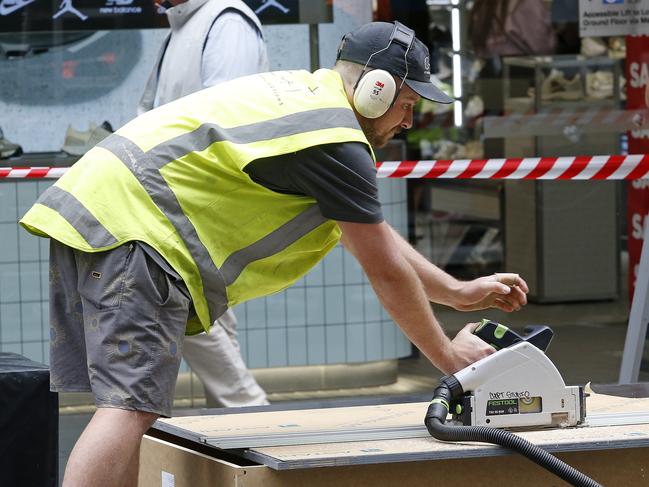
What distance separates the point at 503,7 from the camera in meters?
9.27

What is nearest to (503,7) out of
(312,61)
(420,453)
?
(312,61)

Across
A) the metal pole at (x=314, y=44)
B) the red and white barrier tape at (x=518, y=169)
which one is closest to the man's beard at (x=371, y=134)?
the red and white barrier tape at (x=518, y=169)

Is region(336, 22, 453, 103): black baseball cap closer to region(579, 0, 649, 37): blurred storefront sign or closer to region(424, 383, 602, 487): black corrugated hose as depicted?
region(424, 383, 602, 487): black corrugated hose

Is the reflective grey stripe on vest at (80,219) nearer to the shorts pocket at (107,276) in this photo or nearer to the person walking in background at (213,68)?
the shorts pocket at (107,276)

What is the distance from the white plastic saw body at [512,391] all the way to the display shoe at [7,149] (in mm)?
4210

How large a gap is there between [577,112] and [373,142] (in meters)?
5.81

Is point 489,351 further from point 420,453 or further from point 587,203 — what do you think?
point 587,203

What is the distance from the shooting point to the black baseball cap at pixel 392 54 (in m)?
3.61

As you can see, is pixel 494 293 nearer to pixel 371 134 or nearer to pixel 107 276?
pixel 371 134

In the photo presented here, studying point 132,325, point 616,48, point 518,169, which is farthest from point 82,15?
point 132,325

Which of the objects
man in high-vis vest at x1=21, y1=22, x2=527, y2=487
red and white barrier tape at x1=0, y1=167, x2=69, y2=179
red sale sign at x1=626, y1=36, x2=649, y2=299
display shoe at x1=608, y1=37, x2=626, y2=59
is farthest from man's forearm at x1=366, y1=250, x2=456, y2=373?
display shoe at x1=608, y1=37, x2=626, y2=59

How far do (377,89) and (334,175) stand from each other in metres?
0.28

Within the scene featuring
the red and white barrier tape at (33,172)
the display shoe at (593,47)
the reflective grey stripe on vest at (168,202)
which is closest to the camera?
the reflective grey stripe on vest at (168,202)

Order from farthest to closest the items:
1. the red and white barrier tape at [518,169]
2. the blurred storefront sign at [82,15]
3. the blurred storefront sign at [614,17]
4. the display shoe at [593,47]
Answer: the display shoe at [593,47], the blurred storefront sign at [614,17], the blurred storefront sign at [82,15], the red and white barrier tape at [518,169]
